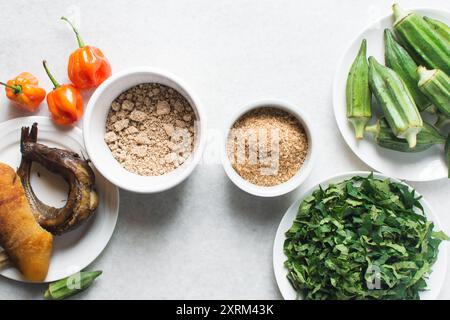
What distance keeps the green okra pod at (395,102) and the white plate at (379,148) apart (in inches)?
3.0

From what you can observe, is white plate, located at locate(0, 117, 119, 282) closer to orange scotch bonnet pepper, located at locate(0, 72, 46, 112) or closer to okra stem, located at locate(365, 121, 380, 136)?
orange scotch bonnet pepper, located at locate(0, 72, 46, 112)

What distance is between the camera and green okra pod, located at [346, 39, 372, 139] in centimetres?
180

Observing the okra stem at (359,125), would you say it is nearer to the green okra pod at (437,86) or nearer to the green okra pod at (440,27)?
the green okra pod at (437,86)

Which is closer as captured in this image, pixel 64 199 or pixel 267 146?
pixel 267 146

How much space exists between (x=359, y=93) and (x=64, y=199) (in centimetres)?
113

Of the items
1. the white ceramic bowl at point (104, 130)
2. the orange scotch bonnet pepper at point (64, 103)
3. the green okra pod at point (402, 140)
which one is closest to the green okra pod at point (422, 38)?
the green okra pod at point (402, 140)

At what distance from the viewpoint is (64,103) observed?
1772 mm

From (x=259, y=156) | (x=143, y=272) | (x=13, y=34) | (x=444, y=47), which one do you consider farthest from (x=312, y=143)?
(x=13, y=34)

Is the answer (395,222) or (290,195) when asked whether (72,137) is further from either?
(395,222)

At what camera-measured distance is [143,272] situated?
6.29 ft

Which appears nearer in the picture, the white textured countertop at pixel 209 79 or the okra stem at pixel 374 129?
the okra stem at pixel 374 129

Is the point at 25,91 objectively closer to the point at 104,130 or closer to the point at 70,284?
the point at 104,130

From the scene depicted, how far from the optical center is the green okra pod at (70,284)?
1.84 meters

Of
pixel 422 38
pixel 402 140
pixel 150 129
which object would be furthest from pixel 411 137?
pixel 150 129
